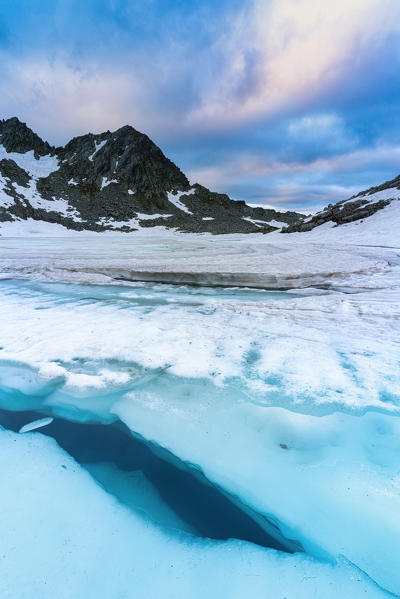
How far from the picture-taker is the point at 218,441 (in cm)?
207

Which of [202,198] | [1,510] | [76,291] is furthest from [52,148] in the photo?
[1,510]

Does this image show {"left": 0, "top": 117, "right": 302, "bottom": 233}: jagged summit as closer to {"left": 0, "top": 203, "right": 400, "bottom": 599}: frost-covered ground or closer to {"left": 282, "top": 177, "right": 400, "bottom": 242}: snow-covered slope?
{"left": 282, "top": 177, "right": 400, "bottom": 242}: snow-covered slope

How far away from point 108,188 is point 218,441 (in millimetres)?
82669

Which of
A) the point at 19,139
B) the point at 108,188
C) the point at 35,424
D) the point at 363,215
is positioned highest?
the point at 19,139

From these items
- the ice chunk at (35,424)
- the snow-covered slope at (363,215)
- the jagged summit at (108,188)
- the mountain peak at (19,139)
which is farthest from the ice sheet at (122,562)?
the mountain peak at (19,139)

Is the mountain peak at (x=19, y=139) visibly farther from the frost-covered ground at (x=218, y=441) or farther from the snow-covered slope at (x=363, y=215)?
the frost-covered ground at (x=218, y=441)

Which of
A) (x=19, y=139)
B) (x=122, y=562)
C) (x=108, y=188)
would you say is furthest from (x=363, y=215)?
(x=19, y=139)

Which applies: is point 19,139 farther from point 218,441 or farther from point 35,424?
point 218,441

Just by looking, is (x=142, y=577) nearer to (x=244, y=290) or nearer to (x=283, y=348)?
(x=283, y=348)

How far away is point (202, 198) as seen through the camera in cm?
8550

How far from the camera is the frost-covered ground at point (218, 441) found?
135cm

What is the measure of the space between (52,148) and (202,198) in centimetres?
4699

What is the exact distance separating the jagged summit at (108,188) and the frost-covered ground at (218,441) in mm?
52782

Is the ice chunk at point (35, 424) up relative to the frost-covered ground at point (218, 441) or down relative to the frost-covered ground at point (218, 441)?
down
